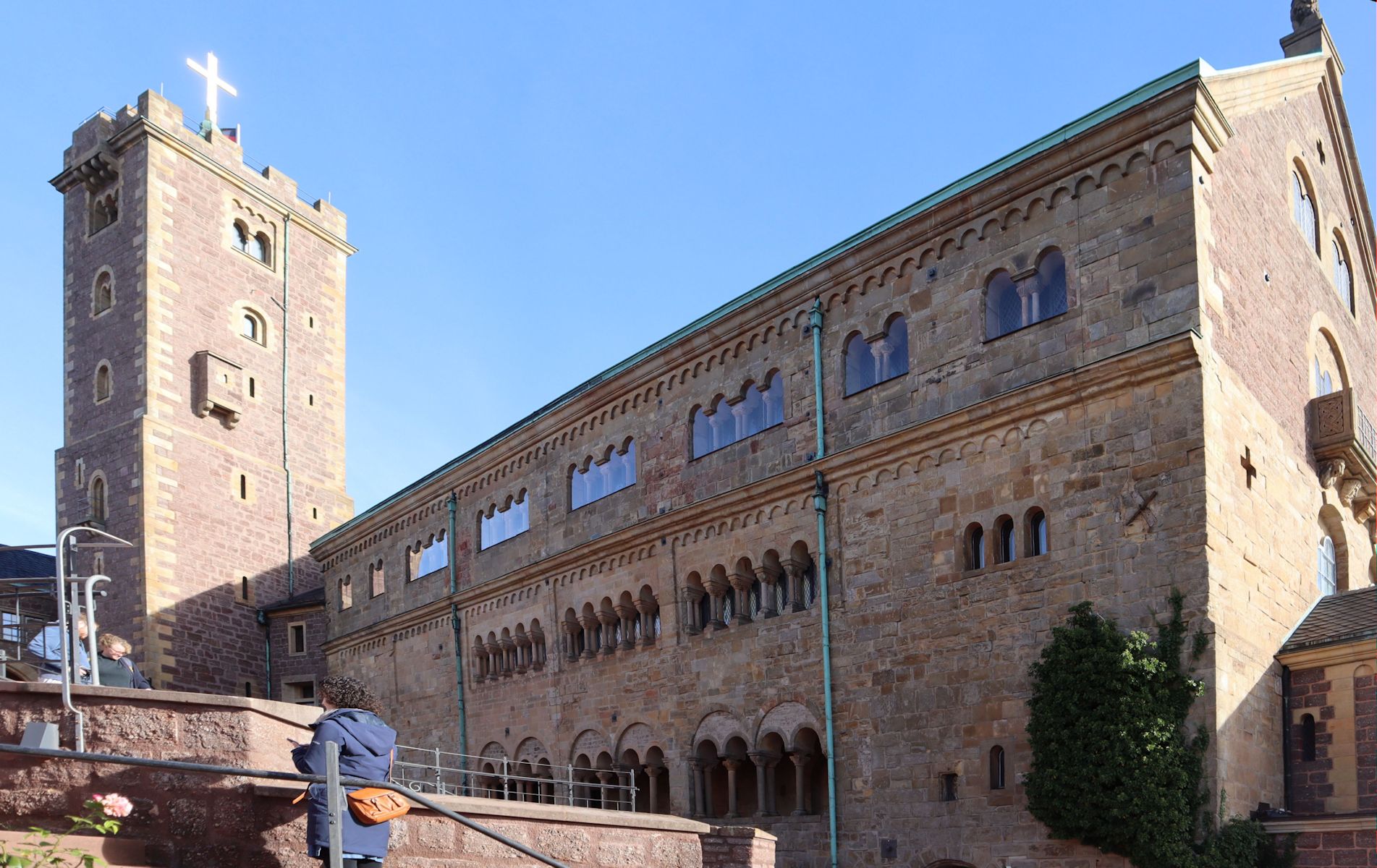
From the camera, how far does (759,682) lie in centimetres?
2167

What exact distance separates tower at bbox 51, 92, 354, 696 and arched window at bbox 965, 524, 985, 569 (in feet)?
86.1

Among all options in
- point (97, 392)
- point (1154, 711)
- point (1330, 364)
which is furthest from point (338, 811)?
point (97, 392)

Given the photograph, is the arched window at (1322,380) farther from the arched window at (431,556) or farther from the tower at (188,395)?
the tower at (188,395)

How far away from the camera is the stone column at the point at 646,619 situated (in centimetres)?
2453

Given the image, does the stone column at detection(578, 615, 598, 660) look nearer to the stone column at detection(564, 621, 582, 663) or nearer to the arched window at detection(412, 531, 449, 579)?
the stone column at detection(564, 621, 582, 663)

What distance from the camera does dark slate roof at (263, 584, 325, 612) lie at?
39.5m

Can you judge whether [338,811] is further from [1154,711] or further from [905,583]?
[905,583]

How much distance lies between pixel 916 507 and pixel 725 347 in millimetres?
5649

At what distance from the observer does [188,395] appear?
39.7 metres

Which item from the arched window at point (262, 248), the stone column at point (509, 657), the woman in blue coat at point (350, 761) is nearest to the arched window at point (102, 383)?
the arched window at point (262, 248)

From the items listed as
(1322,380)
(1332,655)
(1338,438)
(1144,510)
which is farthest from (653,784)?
Answer: (1322,380)

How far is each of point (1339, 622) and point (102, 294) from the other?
35.7 metres

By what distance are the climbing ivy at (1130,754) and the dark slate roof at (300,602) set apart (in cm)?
2714

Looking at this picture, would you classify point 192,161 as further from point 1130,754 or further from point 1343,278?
point 1130,754
